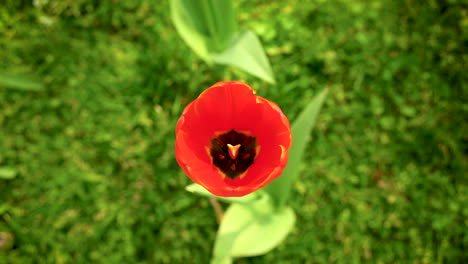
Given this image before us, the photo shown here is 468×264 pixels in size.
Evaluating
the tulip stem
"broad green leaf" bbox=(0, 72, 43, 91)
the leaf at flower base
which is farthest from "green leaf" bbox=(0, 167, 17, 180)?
the leaf at flower base

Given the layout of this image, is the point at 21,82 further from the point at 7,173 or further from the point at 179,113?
the point at 179,113

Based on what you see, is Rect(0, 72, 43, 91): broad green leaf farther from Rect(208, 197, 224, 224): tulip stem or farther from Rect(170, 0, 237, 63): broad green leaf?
Rect(208, 197, 224, 224): tulip stem

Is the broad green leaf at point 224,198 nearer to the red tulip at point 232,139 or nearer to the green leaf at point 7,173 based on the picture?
the red tulip at point 232,139

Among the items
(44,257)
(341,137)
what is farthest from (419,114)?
(44,257)

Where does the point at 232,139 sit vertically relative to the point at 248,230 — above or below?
above

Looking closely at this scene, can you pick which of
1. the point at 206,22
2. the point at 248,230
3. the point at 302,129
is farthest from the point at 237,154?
the point at 206,22

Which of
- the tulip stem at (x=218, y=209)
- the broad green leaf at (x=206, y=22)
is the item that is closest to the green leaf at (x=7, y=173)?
the tulip stem at (x=218, y=209)
